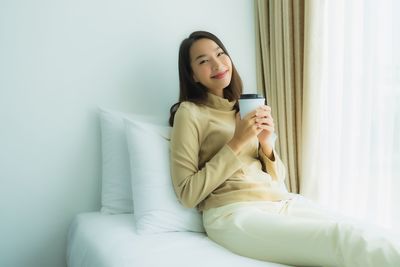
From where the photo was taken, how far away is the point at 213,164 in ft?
4.15

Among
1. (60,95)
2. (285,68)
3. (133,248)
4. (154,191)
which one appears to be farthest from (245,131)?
(60,95)

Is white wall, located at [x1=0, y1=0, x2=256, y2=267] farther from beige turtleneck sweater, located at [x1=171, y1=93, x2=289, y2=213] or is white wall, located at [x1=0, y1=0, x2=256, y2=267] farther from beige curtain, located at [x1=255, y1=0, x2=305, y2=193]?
beige curtain, located at [x1=255, y1=0, x2=305, y2=193]

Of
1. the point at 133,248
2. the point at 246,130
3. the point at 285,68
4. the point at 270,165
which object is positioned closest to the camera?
the point at 133,248

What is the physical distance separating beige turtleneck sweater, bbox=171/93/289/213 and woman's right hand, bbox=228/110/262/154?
32mm

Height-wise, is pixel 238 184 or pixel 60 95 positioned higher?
pixel 60 95

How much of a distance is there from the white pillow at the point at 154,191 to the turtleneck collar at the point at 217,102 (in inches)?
9.6

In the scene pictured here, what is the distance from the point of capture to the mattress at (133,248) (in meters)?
1.04

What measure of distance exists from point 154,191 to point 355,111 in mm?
873

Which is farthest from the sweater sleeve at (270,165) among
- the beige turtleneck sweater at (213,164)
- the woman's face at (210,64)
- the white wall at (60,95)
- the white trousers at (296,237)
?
the white wall at (60,95)

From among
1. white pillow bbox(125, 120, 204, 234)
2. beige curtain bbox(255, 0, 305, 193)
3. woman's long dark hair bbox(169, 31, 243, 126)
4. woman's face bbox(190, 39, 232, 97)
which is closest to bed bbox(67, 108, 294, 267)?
white pillow bbox(125, 120, 204, 234)

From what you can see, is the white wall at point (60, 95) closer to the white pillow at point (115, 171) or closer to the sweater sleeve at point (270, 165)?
the white pillow at point (115, 171)

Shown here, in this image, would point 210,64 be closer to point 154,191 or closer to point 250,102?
point 250,102

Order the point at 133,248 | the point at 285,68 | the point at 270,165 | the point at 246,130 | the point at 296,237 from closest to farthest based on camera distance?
the point at 296,237 → the point at 133,248 → the point at 246,130 → the point at 270,165 → the point at 285,68

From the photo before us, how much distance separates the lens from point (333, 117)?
1.64 metres
